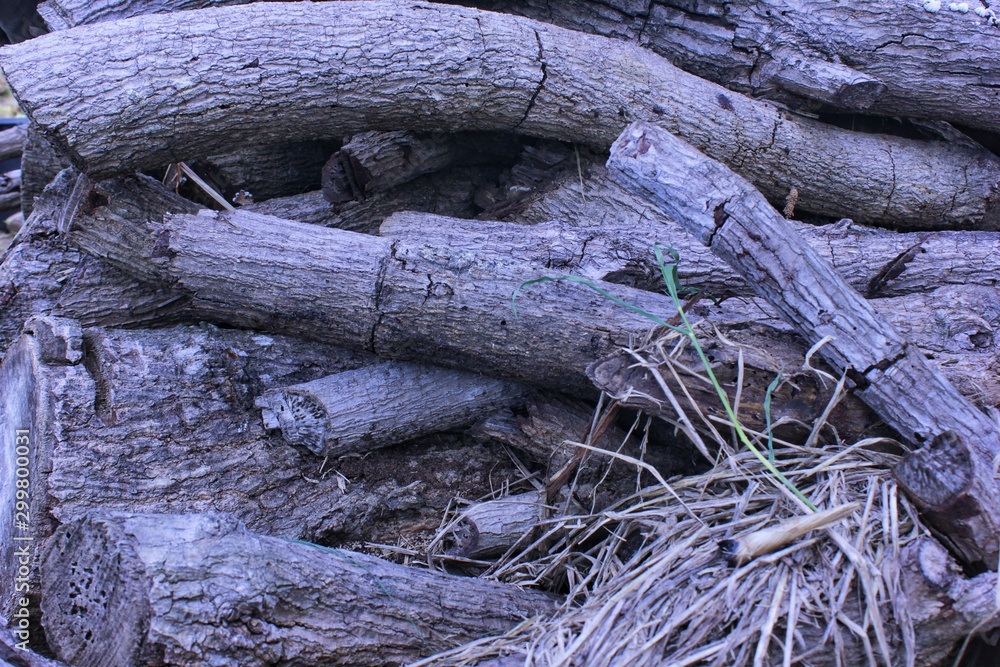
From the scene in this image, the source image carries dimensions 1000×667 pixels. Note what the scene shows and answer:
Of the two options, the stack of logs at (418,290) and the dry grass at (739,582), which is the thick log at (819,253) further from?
the dry grass at (739,582)

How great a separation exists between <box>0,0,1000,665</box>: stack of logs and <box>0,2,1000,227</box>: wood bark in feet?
0.04

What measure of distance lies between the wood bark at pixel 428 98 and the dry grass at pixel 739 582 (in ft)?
4.28

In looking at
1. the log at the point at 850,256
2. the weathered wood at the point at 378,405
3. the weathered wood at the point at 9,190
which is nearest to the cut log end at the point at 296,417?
the weathered wood at the point at 378,405

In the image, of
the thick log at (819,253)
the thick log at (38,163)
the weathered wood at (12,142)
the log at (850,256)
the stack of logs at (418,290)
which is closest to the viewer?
the stack of logs at (418,290)

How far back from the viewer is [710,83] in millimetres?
3080

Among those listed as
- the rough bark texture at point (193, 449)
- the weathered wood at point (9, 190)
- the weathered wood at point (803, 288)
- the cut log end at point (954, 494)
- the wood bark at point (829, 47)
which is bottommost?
the weathered wood at point (9, 190)

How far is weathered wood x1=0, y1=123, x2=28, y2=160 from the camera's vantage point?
4.59 m

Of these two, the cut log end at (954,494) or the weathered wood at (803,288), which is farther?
the weathered wood at (803,288)

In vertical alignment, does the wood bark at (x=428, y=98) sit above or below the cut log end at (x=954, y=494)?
above

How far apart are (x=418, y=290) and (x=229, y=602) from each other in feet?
3.52

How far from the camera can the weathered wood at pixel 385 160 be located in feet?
9.70

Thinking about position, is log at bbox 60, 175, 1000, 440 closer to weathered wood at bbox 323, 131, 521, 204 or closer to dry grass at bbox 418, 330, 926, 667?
dry grass at bbox 418, 330, 926, 667

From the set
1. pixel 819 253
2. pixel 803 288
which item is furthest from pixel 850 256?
pixel 803 288

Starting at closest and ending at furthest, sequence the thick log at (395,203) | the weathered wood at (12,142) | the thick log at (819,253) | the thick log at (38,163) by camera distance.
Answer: the thick log at (819,253) < the thick log at (395,203) < the thick log at (38,163) < the weathered wood at (12,142)
